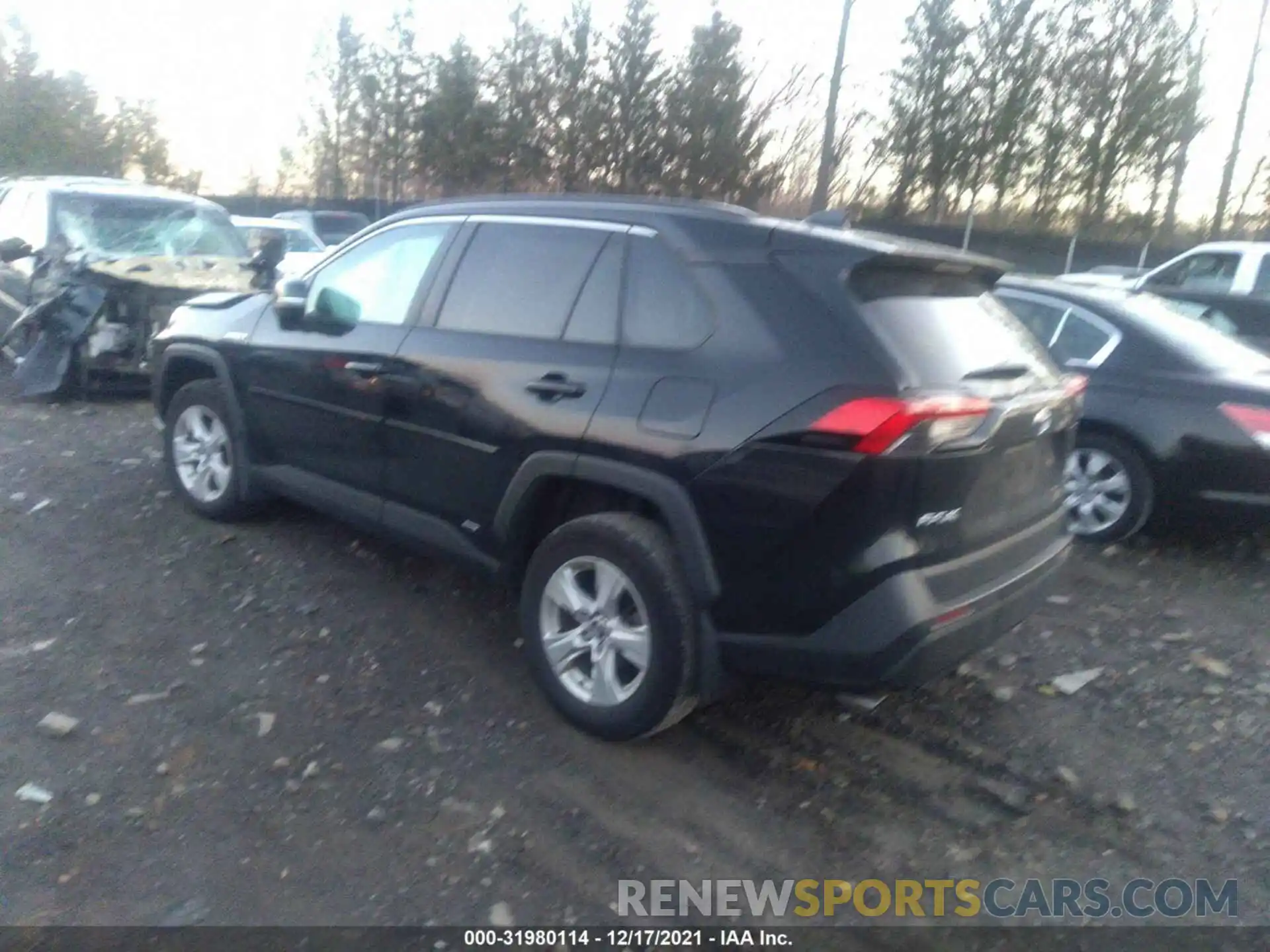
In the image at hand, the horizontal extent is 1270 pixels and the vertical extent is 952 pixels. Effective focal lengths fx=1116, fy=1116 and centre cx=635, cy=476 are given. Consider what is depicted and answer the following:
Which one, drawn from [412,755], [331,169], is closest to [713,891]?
[412,755]

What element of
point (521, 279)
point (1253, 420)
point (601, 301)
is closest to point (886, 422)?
point (601, 301)

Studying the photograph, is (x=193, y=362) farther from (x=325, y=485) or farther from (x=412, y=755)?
(x=412, y=755)

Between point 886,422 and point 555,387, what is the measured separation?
4.16 ft

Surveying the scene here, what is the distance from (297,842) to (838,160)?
1082 inches

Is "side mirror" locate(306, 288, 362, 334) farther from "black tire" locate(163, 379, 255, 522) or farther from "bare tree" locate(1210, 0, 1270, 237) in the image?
"bare tree" locate(1210, 0, 1270, 237)

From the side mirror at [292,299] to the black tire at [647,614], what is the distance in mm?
1943

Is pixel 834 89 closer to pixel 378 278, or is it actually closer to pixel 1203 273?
pixel 1203 273

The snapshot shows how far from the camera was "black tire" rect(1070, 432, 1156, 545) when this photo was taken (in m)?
6.11

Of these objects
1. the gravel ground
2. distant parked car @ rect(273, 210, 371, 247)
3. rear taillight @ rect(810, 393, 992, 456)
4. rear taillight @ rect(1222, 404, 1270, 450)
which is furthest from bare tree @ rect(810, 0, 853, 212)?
rear taillight @ rect(810, 393, 992, 456)

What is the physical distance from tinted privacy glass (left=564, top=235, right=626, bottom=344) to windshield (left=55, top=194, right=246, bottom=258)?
6.36 m

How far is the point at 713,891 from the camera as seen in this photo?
3.21 m

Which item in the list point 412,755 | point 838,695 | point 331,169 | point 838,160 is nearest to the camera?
point 412,755

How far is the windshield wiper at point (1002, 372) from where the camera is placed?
3596mm

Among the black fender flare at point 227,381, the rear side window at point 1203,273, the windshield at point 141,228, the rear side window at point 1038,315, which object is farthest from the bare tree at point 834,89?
the black fender flare at point 227,381
